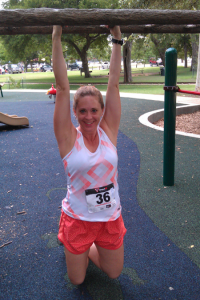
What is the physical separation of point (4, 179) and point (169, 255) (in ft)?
9.33

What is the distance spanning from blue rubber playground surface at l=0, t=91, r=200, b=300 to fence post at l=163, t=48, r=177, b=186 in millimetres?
239

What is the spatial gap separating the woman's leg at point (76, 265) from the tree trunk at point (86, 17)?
5.15 feet

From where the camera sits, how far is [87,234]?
2.07 meters

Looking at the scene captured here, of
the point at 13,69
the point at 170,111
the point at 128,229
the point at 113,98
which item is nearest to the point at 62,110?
the point at 113,98

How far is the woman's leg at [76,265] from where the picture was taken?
2.08 m

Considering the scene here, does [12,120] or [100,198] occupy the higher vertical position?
[100,198]

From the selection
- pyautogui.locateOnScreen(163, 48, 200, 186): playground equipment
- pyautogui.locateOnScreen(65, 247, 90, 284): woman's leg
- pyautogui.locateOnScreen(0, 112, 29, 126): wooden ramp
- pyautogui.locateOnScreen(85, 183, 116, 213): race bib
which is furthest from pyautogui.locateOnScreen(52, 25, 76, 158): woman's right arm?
pyautogui.locateOnScreen(0, 112, 29, 126): wooden ramp

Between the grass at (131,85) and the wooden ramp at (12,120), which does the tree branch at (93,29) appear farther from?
the grass at (131,85)

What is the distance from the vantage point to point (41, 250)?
2729 mm

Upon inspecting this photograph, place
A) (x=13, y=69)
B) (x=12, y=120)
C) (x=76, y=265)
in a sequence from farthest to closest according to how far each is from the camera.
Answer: (x=13, y=69)
(x=12, y=120)
(x=76, y=265)

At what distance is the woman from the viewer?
6.59 ft

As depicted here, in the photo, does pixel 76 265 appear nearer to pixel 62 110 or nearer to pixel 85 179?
pixel 85 179

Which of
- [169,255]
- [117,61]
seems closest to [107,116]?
[117,61]

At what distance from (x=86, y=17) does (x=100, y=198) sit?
123 centimetres
